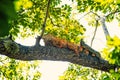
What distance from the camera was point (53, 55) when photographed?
6.06 meters

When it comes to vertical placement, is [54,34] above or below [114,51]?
below

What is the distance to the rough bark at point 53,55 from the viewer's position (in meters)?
5.46

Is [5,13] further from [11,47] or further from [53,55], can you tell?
[53,55]

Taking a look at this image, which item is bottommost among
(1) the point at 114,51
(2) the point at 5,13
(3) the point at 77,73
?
(3) the point at 77,73

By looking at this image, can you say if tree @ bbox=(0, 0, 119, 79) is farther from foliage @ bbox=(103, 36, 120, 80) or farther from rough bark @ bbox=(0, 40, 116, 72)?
foliage @ bbox=(103, 36, 120, 80)

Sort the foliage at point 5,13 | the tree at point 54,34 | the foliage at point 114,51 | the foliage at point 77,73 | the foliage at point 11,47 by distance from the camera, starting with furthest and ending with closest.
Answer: the foliage at point 77,73 → the tree at point 54,34 → the foliage at point 11,47 → the foliage at point 114,51 → the foliage at point 5,13

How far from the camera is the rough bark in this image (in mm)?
5457

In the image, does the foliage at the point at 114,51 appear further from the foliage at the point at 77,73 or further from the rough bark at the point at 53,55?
the foliage at the point at 77,73

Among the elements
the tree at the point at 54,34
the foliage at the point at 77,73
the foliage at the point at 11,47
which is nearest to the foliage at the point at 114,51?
the tree at the point at 54,34

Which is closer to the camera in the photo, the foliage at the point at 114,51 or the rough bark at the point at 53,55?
the foliage at the point at 114,51

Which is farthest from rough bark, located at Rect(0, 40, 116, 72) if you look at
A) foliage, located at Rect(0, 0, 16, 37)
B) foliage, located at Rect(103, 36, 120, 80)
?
foliage, located at Rect(0, 0, 16, 37)

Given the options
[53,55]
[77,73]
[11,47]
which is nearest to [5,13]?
[11,47]

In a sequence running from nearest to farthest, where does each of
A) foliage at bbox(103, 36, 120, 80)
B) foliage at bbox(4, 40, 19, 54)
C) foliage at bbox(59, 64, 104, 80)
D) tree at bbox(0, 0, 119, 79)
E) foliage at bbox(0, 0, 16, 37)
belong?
foliage at bbox(0, 0, 16, 37) < foliage at bbox(103, 36, 120, 80) < foliage at bbox(4, 40, 19, 54) < tree at bbox(0, 0, 119, 79) < foliage at bbox(59, 64, 104, 80)

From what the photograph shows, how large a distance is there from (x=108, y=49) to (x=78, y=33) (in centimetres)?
589
